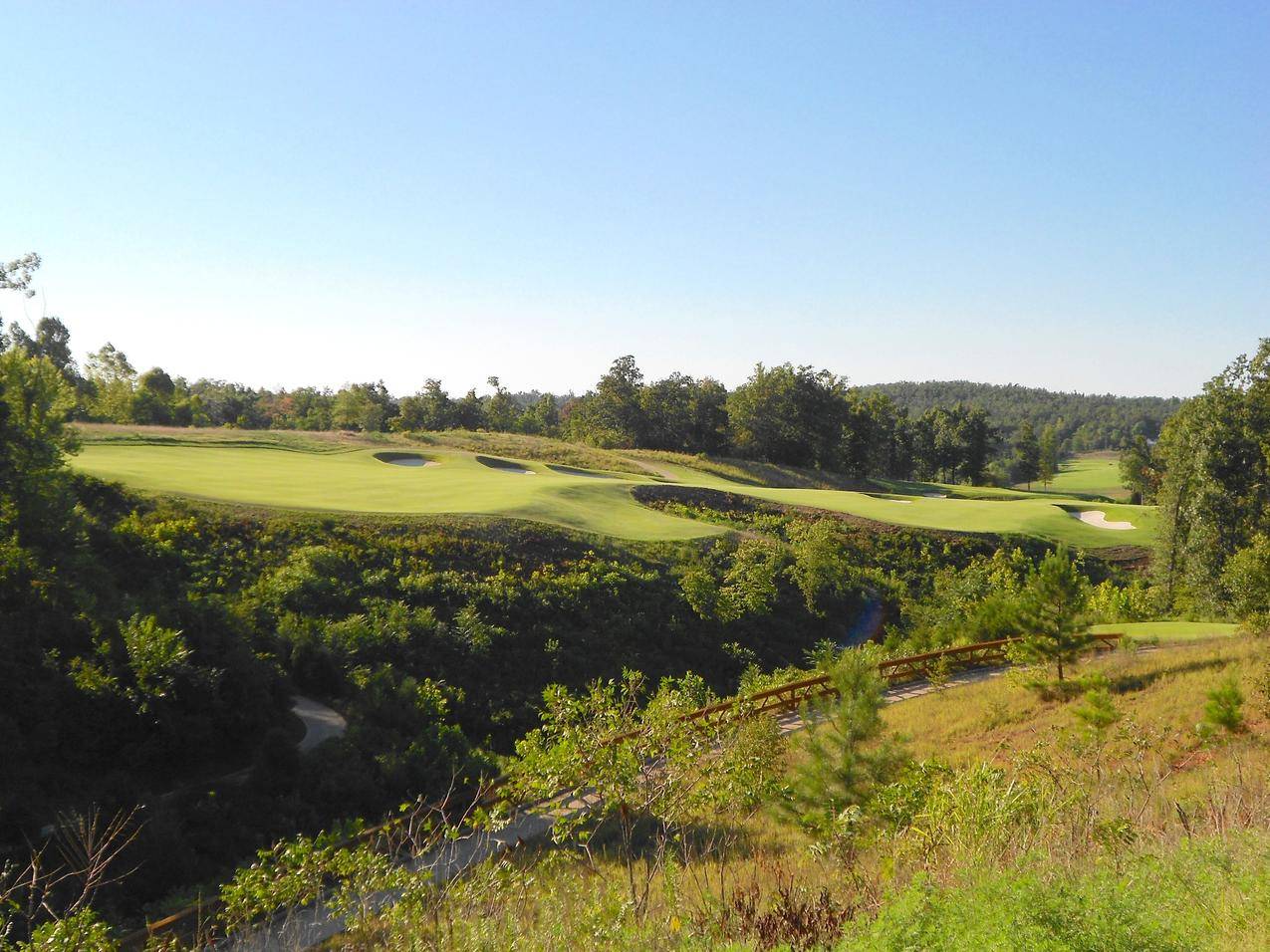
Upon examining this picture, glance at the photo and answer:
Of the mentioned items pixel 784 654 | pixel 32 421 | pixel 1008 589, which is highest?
pixel 32 421

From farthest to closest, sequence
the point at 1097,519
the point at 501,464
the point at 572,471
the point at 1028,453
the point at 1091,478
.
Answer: the point at 1091,478
the point at 1028,453
the point at 572,471
the point at 501,464
the point at 1097,519

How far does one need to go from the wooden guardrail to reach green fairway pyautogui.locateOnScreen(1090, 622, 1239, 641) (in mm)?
1016

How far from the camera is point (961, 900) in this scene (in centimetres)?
525

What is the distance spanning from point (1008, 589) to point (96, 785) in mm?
21923

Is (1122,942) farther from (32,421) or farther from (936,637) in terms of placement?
(32,421)

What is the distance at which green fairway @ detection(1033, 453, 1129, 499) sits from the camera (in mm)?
93938

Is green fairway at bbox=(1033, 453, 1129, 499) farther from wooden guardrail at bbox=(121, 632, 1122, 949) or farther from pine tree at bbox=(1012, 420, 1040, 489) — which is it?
wooden guardrail at bbox=(121, 632, 1122, 949)

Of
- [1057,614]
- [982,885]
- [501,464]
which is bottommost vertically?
[1057,614]

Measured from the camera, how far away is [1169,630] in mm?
20500

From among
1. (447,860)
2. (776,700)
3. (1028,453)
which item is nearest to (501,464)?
(776,700)

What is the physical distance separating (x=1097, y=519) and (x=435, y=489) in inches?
1226

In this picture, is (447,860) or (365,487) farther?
(365,487)

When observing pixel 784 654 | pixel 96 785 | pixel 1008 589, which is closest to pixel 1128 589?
pixel 1008 589

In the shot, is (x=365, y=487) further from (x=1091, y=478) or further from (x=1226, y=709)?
(x=1091, y=478)
